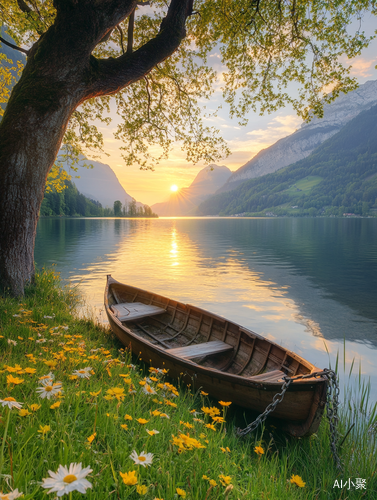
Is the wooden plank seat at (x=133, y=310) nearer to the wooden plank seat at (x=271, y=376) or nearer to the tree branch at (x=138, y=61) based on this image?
the wooden plank seat at (x=271, y=376)

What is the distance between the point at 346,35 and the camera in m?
11.1

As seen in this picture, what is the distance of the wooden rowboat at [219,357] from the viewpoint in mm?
4391

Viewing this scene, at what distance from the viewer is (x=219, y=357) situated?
7.08 metres

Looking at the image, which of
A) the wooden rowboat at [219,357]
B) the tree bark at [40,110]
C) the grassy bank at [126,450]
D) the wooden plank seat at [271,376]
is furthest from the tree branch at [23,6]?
the wooden plank seat at [271,376]

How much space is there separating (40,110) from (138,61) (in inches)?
134

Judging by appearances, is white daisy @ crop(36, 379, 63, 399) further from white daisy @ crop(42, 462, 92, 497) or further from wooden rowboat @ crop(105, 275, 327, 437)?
wooden rowboat @ crop(105, 275, 327, 437)

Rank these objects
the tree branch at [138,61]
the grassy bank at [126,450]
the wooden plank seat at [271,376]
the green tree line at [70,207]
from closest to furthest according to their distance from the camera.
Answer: the grassy bank at [126,450] → the wooden plank seat at [271,376] → the tree branch at [138,61] → the green tree line at [70,207]

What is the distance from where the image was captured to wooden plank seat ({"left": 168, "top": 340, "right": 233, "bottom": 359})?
6.45 meters

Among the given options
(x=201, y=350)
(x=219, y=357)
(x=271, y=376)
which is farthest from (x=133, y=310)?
(x=271, y=376)

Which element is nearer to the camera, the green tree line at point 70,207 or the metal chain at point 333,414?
the metal chain at point 333,414

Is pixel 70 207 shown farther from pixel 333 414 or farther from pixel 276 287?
pixel 333 414

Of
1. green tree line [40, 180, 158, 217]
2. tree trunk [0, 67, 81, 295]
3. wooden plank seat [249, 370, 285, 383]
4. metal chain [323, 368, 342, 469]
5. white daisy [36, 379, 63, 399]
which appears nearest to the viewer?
white daisy [36, 379, 63, 399]

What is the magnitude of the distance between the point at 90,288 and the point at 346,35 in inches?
676

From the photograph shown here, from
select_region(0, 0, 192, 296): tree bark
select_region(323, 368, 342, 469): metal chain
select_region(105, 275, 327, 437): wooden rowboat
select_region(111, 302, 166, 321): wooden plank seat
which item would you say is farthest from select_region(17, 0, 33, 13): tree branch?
select_region(323, 368, 342, 469): metal chain
